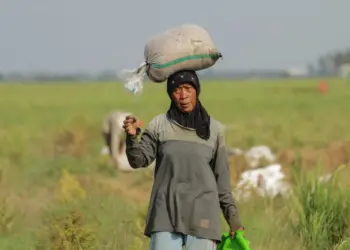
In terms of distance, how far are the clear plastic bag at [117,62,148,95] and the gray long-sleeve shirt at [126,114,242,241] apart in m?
0.27

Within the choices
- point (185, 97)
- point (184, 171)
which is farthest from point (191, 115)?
point (184, 171)

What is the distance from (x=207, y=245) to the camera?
5.02 metres

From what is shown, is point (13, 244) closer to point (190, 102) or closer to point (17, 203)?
point (17, 203)

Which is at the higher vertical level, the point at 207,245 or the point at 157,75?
the point at 157,75

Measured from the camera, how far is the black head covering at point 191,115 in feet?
16.6

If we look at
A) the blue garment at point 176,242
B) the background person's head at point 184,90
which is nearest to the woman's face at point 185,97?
the background person's head at point 184,90

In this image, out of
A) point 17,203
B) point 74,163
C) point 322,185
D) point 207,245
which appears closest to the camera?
point 207,245

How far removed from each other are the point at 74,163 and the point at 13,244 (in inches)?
282

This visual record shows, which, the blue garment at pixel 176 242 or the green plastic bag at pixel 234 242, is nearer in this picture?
the blue garment at pixel 176 242

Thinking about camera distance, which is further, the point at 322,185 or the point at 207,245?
the point at 322,185

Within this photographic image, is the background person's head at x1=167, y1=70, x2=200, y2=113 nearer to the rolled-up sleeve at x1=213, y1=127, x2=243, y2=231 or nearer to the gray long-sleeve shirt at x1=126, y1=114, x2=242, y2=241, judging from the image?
the gray long-sleeve shirt at x1=126, y1=114, x2=242, y2=241

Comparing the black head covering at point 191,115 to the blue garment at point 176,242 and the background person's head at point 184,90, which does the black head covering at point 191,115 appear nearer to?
the background person's head at point 184,90

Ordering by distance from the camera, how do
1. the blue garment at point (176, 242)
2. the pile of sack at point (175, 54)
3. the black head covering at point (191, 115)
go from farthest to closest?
the pile of sack at point (175, 54) < the black head covering at point (191, 115) < the blue garment at point (176, 242)

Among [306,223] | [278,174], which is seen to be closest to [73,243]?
[306,223]
